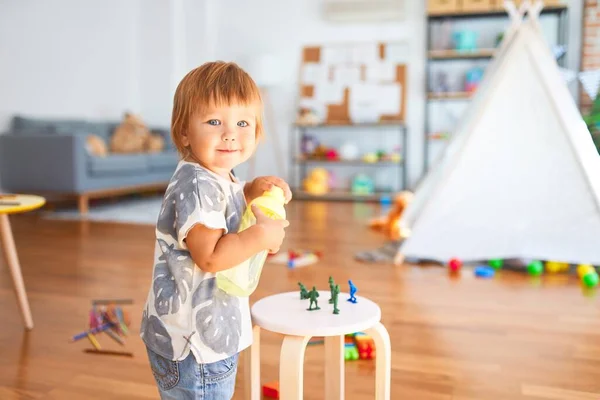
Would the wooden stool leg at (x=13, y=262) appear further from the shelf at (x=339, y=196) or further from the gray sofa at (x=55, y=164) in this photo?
the shelf at (x=339, y=196)

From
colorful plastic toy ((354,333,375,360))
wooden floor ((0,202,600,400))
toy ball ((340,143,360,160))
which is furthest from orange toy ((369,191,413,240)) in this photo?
toy ball ((340,143,360,160))

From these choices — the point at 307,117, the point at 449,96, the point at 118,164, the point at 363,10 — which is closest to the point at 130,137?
the point at 118,164

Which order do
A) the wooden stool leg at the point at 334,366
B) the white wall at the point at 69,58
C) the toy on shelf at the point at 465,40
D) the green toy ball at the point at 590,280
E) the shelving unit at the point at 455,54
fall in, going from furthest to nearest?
1. the toy on shelf at the point at 465,40
2. the shelving unit at the point at 455,54
3. the white wall at the point at 69,58
4. the green toy ball at the point at 590,280
5. the wooden stool leg at the point at 334,366

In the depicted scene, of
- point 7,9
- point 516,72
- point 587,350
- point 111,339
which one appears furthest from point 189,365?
point 7,9

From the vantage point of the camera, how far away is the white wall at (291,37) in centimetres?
575

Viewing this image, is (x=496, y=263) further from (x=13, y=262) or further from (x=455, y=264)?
(x=13, y=262)

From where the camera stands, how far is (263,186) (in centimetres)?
105

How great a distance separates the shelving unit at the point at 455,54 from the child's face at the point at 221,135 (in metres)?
4.80

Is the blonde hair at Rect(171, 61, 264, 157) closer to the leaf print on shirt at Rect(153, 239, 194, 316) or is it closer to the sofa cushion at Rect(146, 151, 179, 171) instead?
the leaf print on shirt at Rect(153, 239, 194, 316)

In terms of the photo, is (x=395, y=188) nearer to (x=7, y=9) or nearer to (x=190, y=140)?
(x=7, y=9)

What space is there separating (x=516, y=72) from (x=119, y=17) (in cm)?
443

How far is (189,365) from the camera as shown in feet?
3.02

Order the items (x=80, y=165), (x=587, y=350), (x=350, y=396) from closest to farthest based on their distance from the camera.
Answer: (x=350, y=396) < (x=587, y=350) < (x=80, y=165)

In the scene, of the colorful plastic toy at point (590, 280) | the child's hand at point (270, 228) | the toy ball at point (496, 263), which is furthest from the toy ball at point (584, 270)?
the child's hand at point (270, 228)
